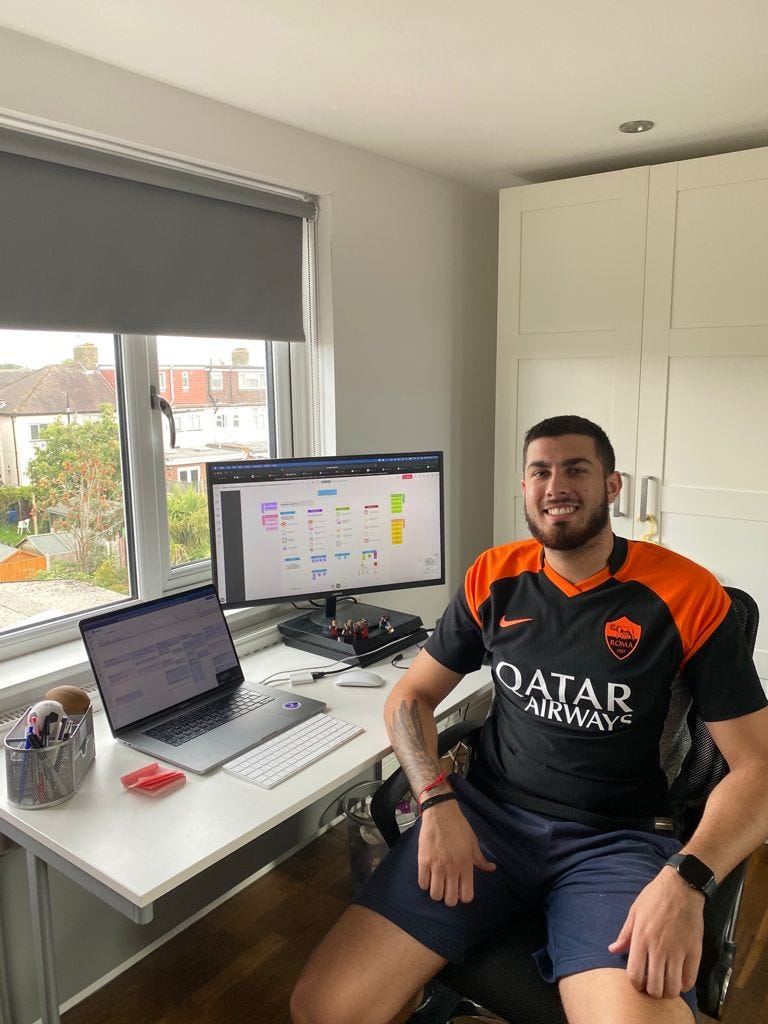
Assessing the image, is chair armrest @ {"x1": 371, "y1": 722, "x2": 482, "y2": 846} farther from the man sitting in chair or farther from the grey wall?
the grey wall

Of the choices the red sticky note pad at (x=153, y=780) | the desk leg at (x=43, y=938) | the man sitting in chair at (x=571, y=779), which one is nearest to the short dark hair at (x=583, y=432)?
the man sitting in chair at (x=571, y=779)

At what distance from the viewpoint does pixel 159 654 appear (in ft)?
5.90

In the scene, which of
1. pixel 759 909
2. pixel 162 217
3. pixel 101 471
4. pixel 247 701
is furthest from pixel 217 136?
pixel 759 909

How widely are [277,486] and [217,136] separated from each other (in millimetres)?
960

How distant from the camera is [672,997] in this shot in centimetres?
122

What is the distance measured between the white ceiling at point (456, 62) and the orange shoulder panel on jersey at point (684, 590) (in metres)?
1.13

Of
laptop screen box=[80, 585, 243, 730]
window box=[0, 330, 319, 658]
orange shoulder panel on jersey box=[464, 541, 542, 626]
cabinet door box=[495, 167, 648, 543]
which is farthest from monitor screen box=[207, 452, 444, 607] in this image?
cabinet door box=[495, 167, 648, 543]

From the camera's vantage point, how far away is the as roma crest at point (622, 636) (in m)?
1.55

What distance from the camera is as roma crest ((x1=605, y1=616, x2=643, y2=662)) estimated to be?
155cm

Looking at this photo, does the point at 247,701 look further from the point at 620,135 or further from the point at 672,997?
the point at 620,135

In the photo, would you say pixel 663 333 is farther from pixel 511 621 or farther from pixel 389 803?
pixel 389 803

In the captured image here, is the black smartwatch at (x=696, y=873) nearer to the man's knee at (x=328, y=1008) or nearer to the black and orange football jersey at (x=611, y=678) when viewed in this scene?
the black and orange football jersey at (x=611, y=678)

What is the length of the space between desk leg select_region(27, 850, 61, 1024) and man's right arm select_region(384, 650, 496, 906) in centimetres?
69

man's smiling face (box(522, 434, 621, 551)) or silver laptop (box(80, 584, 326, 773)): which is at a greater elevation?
man's smiling face (box(522, 434, 621, 551))
